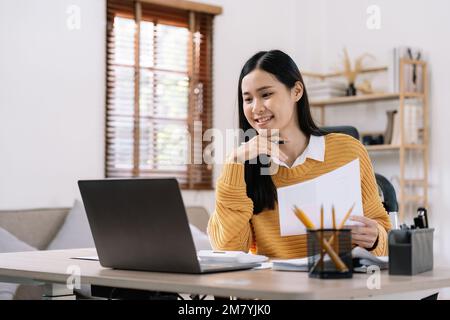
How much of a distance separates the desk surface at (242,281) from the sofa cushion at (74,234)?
7.08ft

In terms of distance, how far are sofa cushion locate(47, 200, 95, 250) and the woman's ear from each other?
2078mm

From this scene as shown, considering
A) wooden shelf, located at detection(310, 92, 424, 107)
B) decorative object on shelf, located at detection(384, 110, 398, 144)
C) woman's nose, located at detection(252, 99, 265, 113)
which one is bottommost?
woman's nose, located at detection(252, 99, 265, 113)

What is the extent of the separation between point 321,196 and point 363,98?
9.89 feet

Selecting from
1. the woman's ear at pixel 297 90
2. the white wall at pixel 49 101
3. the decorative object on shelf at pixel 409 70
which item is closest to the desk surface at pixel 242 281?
the woman's ear at pixel 297 90

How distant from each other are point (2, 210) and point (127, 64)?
1.20m

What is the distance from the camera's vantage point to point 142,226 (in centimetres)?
156

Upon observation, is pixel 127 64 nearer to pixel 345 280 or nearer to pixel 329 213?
pixel 329 213

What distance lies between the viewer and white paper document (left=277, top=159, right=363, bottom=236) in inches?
73.7

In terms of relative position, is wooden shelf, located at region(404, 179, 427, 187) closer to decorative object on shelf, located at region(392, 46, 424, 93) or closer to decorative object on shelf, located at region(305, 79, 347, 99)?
decorative object on shelf, located at region(392, 46, 424, 93)

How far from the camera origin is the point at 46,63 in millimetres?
4242

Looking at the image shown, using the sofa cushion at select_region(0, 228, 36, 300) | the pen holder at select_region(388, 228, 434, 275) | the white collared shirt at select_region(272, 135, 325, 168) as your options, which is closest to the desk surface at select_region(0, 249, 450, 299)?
the pen holder at select_region(388, 228, 434, 275)

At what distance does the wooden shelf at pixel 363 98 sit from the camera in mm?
4562
